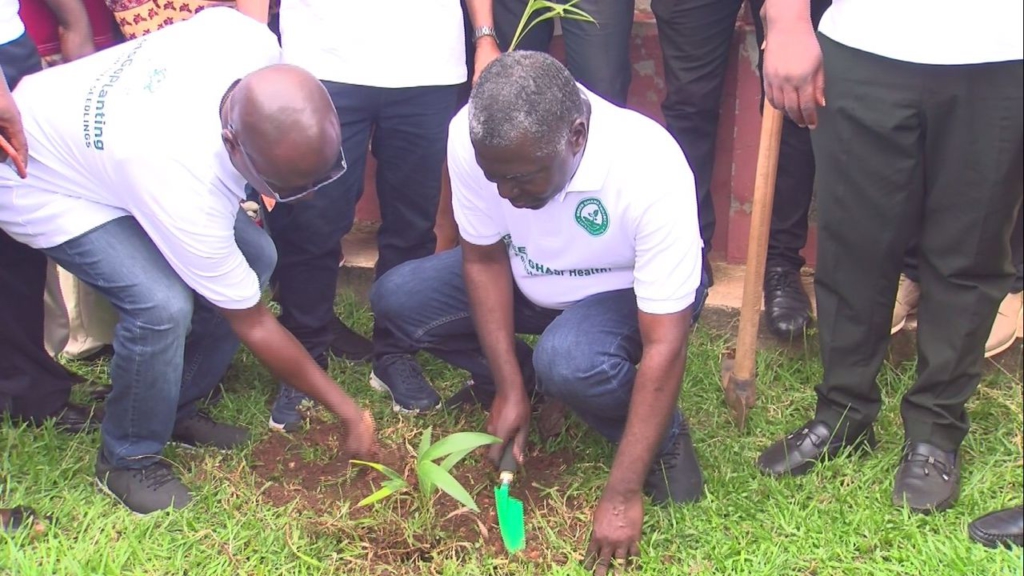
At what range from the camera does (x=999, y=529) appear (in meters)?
2.50

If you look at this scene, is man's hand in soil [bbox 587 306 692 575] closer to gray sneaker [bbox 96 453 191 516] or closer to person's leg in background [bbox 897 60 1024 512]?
person's leg in background [bbox 897 60 1024 512]

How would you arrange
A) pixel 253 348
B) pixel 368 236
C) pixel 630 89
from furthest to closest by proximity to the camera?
pixel 368 236 → pixel 630 89 → pixel 253 348

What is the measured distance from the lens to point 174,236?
7.81 ft

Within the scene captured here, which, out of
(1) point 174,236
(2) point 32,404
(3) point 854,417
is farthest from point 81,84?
(3) point 854,417

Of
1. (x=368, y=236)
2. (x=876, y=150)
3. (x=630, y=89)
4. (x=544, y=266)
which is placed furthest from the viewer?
(x=368, y=236)

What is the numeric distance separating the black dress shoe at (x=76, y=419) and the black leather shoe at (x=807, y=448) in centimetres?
204

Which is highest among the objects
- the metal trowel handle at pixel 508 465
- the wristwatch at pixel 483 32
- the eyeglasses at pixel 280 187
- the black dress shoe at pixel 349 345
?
the eyeglasses at pixel 280 187

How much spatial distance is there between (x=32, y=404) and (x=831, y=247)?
2391 millimetres

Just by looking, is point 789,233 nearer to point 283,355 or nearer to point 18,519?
point 283,355

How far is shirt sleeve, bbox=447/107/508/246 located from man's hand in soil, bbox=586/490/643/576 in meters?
0.76

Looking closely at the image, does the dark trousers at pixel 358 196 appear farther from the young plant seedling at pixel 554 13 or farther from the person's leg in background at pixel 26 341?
the person's leg in background at pixel 26 341

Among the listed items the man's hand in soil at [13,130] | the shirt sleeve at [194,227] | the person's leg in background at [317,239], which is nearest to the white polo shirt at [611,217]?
the person's leg in background at [317,239]

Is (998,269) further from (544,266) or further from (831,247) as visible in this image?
(544,266)

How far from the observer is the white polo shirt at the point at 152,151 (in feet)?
7.73
